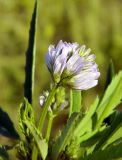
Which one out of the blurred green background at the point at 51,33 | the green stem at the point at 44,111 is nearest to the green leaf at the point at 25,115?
the green stem at the point at 44,111

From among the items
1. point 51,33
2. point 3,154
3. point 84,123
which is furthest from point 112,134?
point 51,33

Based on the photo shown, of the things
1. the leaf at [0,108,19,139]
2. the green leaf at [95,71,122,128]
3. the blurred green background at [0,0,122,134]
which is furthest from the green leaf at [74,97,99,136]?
the blurred green background at [0,0,122,134]

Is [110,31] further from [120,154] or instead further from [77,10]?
[120,154]

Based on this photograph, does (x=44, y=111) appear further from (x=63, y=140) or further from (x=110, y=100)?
(x=110, y=100)

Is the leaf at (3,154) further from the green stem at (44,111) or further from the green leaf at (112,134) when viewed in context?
the green leaf at (112,134)

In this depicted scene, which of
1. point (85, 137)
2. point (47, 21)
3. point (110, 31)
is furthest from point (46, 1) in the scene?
point (85, 137)

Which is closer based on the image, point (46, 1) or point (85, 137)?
point (85, 137)
